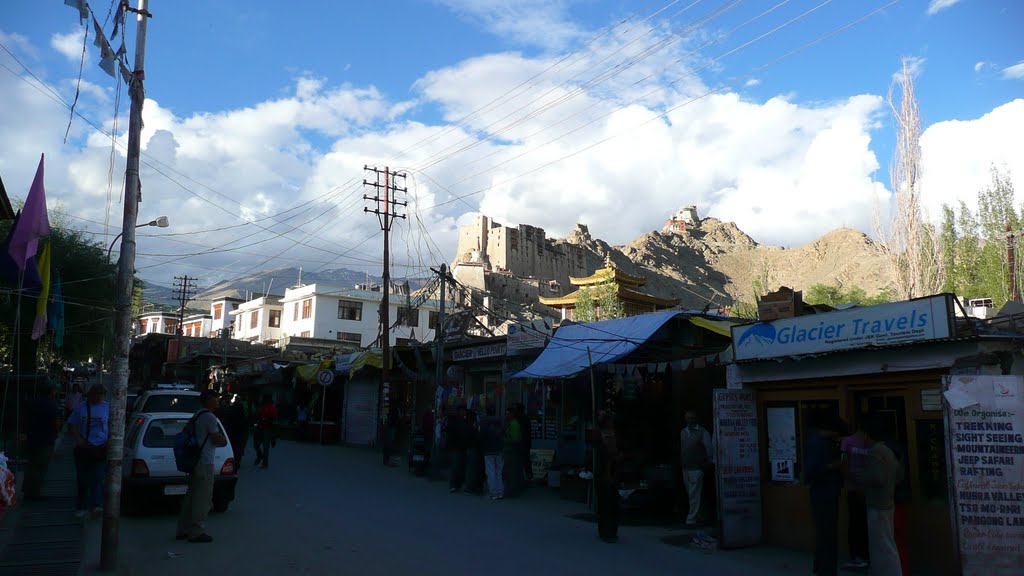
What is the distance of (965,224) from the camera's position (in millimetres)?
50656

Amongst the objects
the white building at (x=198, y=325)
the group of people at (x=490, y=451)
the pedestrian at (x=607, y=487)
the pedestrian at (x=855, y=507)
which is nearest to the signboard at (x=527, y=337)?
the group of people at (x=490, y=451)

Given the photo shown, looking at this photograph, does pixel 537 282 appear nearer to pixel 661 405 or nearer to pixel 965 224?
pixel 965 224

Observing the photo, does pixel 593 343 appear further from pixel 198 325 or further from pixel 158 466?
pixel 198 325

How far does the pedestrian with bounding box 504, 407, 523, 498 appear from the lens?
14.3 m

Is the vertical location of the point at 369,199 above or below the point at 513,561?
above

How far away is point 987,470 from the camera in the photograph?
22.4 feet

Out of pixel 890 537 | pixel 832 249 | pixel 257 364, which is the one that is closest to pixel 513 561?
pixel 890 537

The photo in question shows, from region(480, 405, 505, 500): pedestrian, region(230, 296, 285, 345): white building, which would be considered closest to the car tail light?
region(480, 405, 505, 500): pedestrian

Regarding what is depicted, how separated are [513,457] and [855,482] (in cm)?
802

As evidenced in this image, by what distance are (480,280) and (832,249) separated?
79079 mm

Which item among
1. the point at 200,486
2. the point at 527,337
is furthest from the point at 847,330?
the point at 527,337

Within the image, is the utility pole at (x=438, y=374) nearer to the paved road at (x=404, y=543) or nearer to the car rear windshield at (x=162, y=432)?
the paved road at (x=404, y=543)

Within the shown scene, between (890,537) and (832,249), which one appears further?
(832,249)

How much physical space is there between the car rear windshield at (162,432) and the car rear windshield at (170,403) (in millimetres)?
3703
